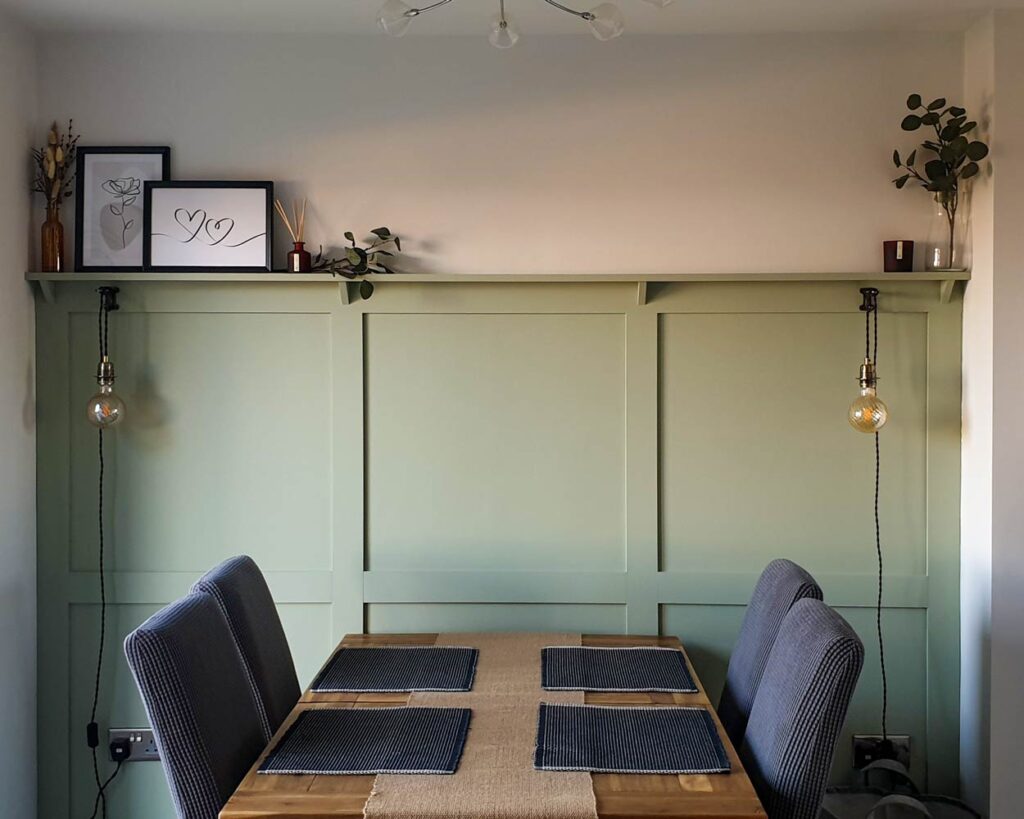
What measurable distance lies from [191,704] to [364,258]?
1321mm

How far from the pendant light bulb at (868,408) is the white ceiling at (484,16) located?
915mm

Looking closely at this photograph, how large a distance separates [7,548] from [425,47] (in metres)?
1.74

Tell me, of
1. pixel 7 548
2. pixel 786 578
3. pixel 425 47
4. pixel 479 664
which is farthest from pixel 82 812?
pixel 425 47

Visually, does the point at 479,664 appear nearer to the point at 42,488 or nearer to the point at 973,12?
the point at 42,488

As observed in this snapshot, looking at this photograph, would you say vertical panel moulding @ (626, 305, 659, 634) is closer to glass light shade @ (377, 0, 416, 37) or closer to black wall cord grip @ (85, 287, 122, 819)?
glass light shade @ (377, 0, 416, 37)

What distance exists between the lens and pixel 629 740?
1.78 m

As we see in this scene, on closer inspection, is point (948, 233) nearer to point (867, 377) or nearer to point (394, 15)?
point (867, 377)

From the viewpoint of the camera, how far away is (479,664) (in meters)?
2.28

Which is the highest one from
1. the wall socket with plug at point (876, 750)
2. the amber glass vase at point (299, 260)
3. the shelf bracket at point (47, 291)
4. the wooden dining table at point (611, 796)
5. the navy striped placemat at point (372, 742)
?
the amber glass vase at point (299, 260)

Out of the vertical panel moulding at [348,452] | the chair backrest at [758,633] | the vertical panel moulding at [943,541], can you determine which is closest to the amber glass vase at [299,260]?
the vertical panel moulding at [348,452]

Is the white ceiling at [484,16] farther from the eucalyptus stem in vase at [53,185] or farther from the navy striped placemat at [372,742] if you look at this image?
the navy striped placemat at [372,742]

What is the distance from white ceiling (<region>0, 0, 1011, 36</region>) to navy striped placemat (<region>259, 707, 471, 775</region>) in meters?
1.72

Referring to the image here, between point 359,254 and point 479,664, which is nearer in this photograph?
point 479,664

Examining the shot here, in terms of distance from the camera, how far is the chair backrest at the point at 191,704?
1.54 m
